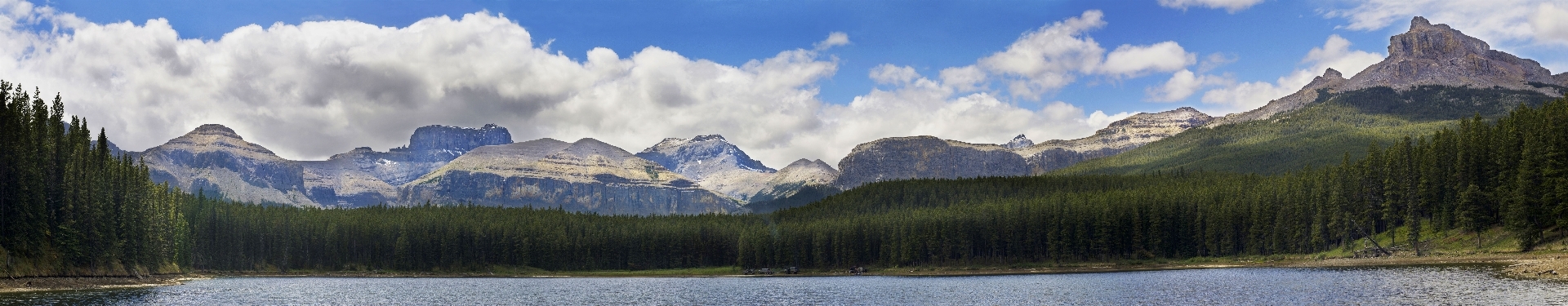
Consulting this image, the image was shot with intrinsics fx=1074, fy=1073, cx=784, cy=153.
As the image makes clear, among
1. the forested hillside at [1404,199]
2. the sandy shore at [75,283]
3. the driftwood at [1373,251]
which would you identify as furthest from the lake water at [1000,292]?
the forested hillside at [1404,199]

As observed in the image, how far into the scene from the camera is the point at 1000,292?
117 m

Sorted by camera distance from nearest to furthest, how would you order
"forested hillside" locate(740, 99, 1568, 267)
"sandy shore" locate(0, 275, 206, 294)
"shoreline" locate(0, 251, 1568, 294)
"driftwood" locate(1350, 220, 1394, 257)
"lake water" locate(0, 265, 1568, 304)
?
"lake water" locate(0, 265, 1568, 304) → "shoreline" locate(0, 251, 1568, 294) → "sandy shore" locate(0, 275, 206, 294) → "forested hillside" locate(740, 99, 1568, 267) → "driftwood" locate(1350, 220, 1394, 257)

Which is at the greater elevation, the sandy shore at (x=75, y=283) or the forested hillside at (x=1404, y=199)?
the forested hillside at (x=1404, y=199)

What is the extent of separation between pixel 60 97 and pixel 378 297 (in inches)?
2183

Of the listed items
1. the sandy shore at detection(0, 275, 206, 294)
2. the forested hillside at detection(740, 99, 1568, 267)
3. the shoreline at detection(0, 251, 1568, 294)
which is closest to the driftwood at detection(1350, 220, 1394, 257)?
the forested hillside at detection(740, 99, 1568, 267)

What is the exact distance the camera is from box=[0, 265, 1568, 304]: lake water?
81062mm

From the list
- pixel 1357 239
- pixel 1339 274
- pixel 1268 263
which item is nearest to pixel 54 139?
pixel 1339 274

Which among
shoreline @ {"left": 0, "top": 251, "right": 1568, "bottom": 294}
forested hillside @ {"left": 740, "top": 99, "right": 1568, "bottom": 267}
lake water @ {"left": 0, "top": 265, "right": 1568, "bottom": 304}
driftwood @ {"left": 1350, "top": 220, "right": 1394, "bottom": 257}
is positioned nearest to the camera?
lake water @ {"left": 0, "top": 265, "right": 1568, "bottom": 304}

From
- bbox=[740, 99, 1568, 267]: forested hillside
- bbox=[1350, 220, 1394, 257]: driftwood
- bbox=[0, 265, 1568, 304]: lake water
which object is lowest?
bbox=[0, 265, 1568, 304]: lake water

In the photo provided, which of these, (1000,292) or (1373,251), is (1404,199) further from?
(1000,292)

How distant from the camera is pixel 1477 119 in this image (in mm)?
144875

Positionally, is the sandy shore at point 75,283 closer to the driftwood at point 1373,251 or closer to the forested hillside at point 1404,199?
the forested hillside at point 1404,199

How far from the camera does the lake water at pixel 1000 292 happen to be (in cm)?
8106

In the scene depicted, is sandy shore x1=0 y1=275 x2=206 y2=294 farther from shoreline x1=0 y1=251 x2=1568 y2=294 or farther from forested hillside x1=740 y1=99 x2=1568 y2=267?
forested hillside x1=740 y1=99 x2=1568 y2=267
